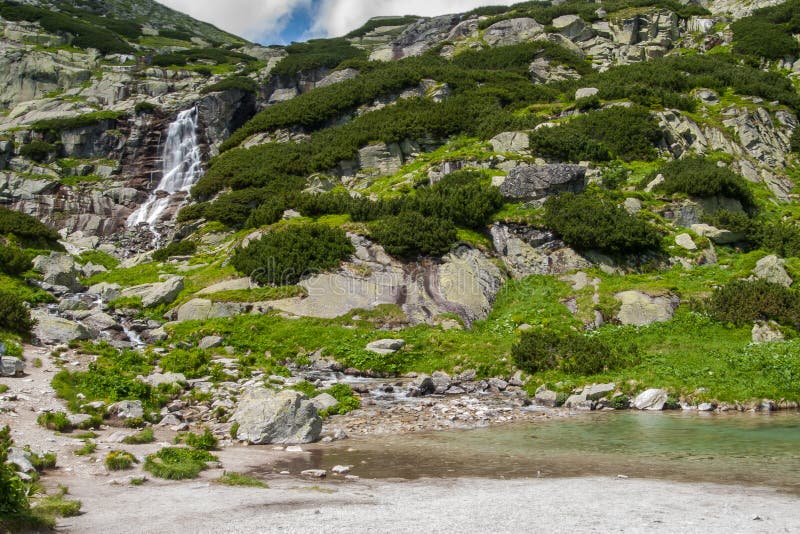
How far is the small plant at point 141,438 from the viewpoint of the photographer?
11.9 meters

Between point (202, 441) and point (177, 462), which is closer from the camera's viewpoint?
point (177, 462)

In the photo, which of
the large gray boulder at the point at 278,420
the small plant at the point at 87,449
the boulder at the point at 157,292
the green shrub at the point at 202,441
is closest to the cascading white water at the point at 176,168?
the boulder at the point at 157,292

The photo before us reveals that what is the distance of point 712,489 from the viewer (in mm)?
9273

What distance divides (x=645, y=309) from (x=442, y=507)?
1822 centimetres

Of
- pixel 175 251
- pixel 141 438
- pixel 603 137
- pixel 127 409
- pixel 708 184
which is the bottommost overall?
pixel 141 438

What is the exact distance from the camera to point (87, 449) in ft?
35.2

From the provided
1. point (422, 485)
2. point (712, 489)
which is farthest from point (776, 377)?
point (422, 485)

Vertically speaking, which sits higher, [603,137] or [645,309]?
[603,137]

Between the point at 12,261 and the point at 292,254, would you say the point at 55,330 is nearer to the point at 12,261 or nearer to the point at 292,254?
the point at 12,261

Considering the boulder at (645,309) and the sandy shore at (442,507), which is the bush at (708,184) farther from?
the sandy shore at (442,507)

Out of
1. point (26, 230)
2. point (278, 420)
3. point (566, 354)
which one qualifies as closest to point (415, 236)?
point (566, 354)

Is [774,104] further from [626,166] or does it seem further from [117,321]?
[117,321]

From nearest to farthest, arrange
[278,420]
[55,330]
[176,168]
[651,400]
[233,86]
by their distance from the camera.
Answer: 1. [278,420]
2. [651,400]
3. [55,330]
4. [176,168]
5. [233,86]

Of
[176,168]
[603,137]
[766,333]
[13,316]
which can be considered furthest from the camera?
[176,168]
